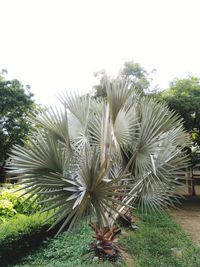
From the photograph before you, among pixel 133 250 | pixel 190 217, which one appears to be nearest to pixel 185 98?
pixel 190 217

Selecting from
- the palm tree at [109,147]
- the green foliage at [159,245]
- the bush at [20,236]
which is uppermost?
the palm tree at [109,147]

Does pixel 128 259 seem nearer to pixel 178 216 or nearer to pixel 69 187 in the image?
pixel 69 187

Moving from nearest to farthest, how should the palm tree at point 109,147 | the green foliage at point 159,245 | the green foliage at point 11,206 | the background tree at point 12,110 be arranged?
the palm tree at point 109,147
the green foliage at point 159,245
the green foliage at point 11,206
the background tree at point 12,110

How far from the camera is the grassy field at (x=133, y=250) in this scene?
167 inches

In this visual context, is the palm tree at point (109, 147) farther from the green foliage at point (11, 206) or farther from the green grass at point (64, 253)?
the green foliage at point (11, 206)

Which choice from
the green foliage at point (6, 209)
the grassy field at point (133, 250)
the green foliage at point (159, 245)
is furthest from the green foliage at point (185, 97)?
the green foliage at point (6, 209)

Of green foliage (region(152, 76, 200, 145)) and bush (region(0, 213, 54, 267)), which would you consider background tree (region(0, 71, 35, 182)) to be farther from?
bush (region(0, 213, 54, 267))

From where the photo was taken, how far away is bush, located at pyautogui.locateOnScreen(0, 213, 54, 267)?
14.2 feet

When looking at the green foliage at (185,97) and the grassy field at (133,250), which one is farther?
the green foliage at (185,97)

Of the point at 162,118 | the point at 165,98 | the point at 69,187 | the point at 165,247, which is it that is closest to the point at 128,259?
the point at 165,247

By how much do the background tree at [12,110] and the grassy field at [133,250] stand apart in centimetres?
889

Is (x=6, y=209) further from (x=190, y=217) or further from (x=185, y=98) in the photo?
(x=185, y=98)

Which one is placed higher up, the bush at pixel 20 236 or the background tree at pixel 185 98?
the background tree at pixel 185 98

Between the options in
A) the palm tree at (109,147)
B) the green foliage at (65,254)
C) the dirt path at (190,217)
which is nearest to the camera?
the palm tree at (109,147)
